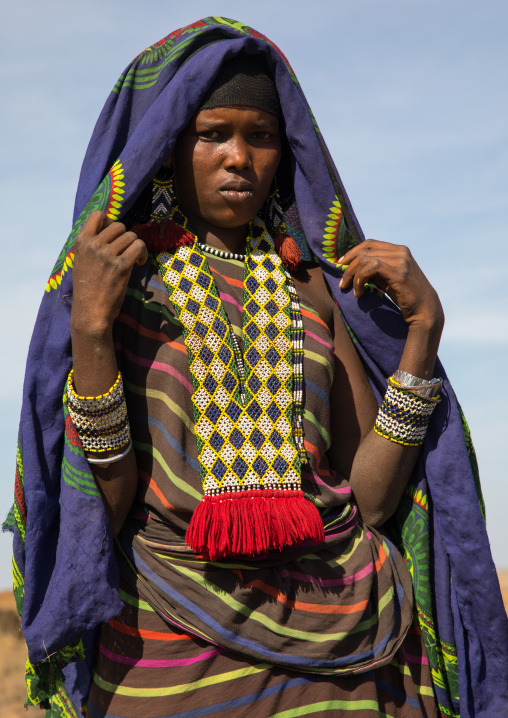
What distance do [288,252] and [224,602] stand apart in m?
1.18

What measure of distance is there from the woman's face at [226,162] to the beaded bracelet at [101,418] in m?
0.68

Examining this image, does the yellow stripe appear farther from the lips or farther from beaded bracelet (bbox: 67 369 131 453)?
the lips

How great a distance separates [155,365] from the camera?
2.41 metres

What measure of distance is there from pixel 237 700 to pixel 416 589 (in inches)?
27.8

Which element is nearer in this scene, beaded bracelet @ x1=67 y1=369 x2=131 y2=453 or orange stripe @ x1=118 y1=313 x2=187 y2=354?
beaded bracelet @ x1=67 y1=369 x2=131 y2=453

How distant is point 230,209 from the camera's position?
254 centimetres

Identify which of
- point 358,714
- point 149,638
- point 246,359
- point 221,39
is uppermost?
point 221,39

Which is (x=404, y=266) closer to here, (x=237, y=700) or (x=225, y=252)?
(x=225, y=252)

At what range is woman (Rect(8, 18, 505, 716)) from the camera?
2254 millimetres

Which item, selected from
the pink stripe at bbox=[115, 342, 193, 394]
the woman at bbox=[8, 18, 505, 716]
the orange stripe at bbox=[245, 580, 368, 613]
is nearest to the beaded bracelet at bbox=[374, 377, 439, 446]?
the woman at bbox=[8, 18, 505, 716]

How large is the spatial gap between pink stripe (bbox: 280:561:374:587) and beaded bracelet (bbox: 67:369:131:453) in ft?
2.10

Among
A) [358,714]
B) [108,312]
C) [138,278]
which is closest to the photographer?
[108,312]

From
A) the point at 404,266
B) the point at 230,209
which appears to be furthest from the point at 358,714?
the point at 230,209

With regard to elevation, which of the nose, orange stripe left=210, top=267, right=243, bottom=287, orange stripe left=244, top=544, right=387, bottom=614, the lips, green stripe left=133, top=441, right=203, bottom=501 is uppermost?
the nose
